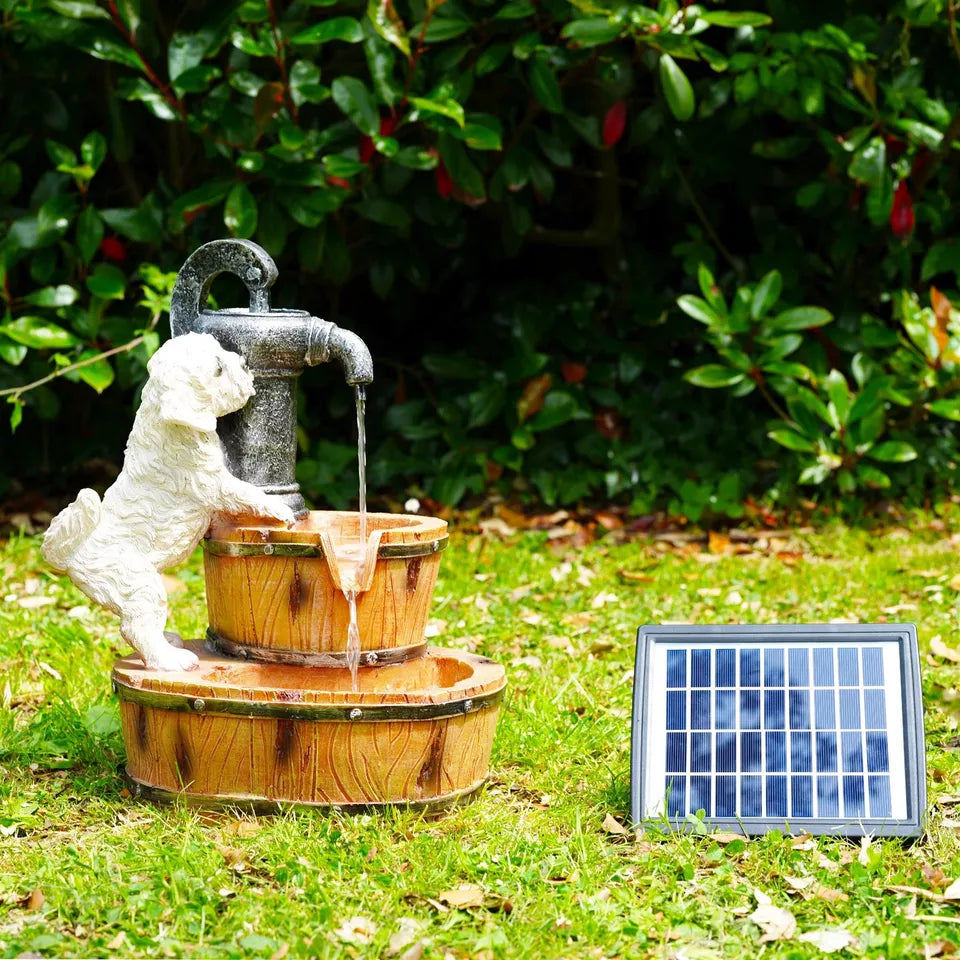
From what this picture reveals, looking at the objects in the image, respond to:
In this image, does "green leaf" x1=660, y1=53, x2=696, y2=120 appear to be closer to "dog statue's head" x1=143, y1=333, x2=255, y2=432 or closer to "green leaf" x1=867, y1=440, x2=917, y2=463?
"green leaf" x1=867, y1=440, x2=917, y2=463

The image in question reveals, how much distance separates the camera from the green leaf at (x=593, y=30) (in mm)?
4531

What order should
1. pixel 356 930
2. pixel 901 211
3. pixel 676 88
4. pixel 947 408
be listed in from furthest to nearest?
pixel 901 211, pixel 947 408, pixel 676 88, pixel 356 930

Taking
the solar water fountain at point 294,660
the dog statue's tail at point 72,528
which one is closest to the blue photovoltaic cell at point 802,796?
the solar water fountain at point 294,660

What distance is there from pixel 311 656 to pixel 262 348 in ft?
2.25

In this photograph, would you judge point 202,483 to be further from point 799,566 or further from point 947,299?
point 947,299

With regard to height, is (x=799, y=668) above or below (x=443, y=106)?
below

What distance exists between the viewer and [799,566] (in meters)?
4.84

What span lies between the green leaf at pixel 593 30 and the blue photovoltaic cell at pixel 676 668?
243cm

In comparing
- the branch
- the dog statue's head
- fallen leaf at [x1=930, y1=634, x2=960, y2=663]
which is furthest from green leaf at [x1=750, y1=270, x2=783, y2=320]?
the dog statue's head

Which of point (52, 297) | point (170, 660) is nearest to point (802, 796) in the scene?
point (170, 660)

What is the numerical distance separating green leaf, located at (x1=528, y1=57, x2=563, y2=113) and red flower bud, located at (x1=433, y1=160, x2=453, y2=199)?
0.42 m

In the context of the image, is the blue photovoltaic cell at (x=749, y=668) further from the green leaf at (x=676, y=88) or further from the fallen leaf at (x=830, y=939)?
the green leaf at (x=676, y=88)

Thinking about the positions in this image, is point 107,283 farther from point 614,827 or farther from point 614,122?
point 614,827

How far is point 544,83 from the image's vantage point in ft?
15.8
